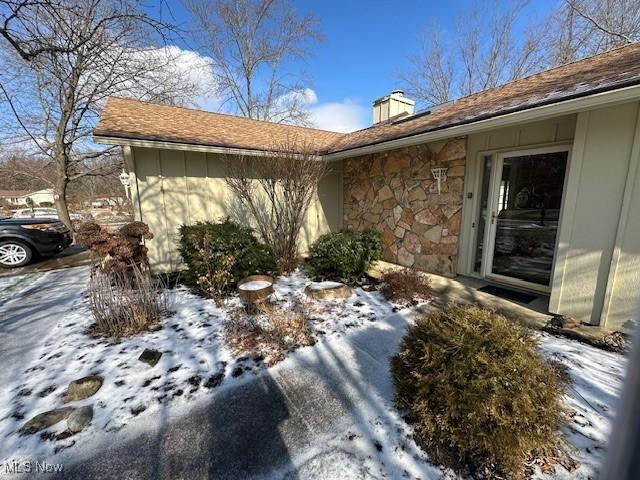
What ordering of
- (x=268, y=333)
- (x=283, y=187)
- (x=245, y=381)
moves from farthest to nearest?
(x=283, y=187) < (x=268, y=333) < (x=245, y=381)

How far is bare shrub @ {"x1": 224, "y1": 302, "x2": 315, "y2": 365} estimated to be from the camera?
3002 millimetres

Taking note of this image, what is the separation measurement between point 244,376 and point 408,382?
58.9 inches

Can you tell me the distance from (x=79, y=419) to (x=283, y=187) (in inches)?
170

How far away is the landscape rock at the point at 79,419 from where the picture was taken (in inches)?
82.2

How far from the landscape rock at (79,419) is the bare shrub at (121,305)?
3.91ft

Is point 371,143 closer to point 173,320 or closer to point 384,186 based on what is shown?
point 384,186

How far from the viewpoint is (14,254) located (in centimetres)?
661

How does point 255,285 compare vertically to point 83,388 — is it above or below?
above

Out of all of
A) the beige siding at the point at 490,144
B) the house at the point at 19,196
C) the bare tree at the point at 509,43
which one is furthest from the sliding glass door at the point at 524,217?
the house at the point at 19,196

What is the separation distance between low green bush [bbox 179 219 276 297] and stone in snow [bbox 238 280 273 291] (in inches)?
17.2

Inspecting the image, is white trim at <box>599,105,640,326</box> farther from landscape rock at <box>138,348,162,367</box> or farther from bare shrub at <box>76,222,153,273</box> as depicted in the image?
bare shrub at <box>76,222,153,273</box>

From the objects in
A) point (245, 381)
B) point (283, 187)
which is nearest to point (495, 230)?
point (283, 187)

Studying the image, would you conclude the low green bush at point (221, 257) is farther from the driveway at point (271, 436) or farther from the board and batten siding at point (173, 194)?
the driveway at point (271, 436)

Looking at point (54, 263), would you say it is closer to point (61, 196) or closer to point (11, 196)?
point (61, 196)
